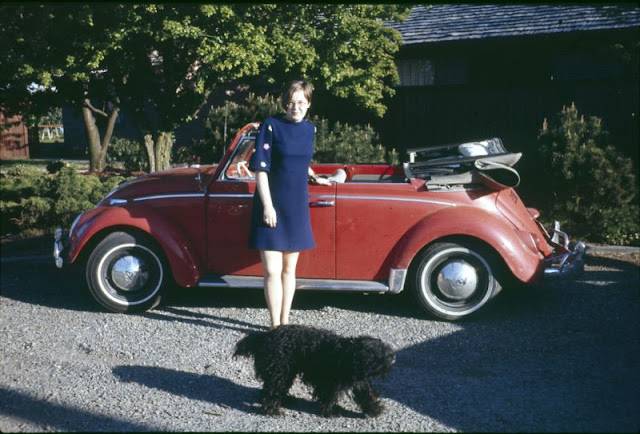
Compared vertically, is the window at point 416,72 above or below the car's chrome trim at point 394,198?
above

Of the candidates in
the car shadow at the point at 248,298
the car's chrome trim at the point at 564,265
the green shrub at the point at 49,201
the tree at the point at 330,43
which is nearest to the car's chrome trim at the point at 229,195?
the car shadow at the point at 248,298

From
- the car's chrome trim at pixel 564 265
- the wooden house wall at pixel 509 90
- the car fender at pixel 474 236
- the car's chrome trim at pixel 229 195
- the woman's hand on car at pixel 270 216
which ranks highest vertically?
the wooden house wall at pixel 509 90

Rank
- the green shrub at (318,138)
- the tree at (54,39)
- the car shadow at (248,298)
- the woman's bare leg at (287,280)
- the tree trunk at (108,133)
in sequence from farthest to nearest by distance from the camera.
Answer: the tree trunk at (108,133), the green shrub at (318,138), the tree at (54,39), the car shadow at (248,298), the woman's bare leg at (287,280)

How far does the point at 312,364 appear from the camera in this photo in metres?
3.77

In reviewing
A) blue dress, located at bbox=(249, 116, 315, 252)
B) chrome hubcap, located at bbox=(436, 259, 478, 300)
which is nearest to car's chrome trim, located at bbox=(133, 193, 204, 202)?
blue dress, located at bbox=(249, 116, 315, 252)

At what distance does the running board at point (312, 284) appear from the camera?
5.62m

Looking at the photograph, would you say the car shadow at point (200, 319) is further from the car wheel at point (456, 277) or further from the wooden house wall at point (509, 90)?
the wooden house wall at point (509, 90)

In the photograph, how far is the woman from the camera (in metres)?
4.64

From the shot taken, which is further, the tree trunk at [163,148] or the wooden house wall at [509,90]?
the wooden house wall at [509,90]

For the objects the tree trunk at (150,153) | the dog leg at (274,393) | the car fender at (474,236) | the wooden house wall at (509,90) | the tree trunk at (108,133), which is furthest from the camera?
the tree trunk at (108,133)

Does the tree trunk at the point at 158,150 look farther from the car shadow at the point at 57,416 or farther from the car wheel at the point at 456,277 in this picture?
the car shadow at the point at 57,416

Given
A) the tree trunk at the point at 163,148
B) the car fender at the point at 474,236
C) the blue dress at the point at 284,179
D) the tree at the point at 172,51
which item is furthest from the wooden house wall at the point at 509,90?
the blue dress at the point at 284,179

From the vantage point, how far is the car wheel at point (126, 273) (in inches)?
229

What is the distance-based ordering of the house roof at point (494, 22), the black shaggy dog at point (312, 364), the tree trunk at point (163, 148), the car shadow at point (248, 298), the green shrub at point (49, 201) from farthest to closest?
the house roof at point (494, 22), the tree trunk at point (163, 148), the green shrub at point (49, 201), the car shadow at point (248, 298), the black shaggy dog at point (312, 364)
